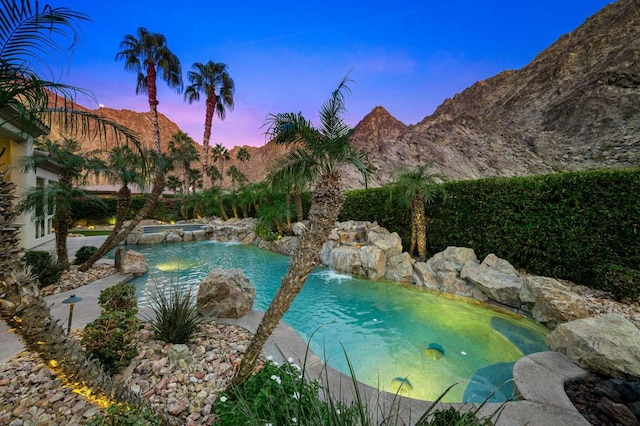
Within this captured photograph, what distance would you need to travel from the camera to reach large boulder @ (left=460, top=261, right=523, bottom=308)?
6.68m

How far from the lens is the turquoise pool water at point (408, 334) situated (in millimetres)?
4215

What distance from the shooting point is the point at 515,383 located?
3.40 metres

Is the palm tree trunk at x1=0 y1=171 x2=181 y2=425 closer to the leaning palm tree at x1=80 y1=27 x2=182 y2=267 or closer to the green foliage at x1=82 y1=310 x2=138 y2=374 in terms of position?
the green foliage at x1=82 y1=310 x2=138 y2=374

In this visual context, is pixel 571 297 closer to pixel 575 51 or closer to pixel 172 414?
pixel 172 414

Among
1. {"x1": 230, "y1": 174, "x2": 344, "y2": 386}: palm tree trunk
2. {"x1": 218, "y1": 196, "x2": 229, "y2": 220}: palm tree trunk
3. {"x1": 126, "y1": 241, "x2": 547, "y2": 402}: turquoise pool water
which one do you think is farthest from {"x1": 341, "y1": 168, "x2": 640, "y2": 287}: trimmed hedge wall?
{"x1": 218, "y1": 196, "x2": 229, "y2": 220}: palm tree trunk

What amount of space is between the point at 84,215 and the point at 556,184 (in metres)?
34.1

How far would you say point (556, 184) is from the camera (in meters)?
7.21

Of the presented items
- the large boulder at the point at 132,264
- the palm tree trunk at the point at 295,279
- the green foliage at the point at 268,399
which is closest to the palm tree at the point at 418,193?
the palm tree trunk at the point at 295,279

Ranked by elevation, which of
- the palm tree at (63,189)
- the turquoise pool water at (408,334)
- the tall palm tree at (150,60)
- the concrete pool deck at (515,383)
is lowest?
the turquoise pool water at (408,334)

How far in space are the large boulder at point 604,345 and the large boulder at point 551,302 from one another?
4.26 feet

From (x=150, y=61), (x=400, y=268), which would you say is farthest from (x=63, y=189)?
(x=150, y=61)

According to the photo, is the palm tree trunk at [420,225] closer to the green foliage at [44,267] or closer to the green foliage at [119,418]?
the green foliage at [119,418]

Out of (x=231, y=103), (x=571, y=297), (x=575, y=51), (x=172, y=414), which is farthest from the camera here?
(x=575, y=51)

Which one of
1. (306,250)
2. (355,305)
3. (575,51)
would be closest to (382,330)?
(355,305)
